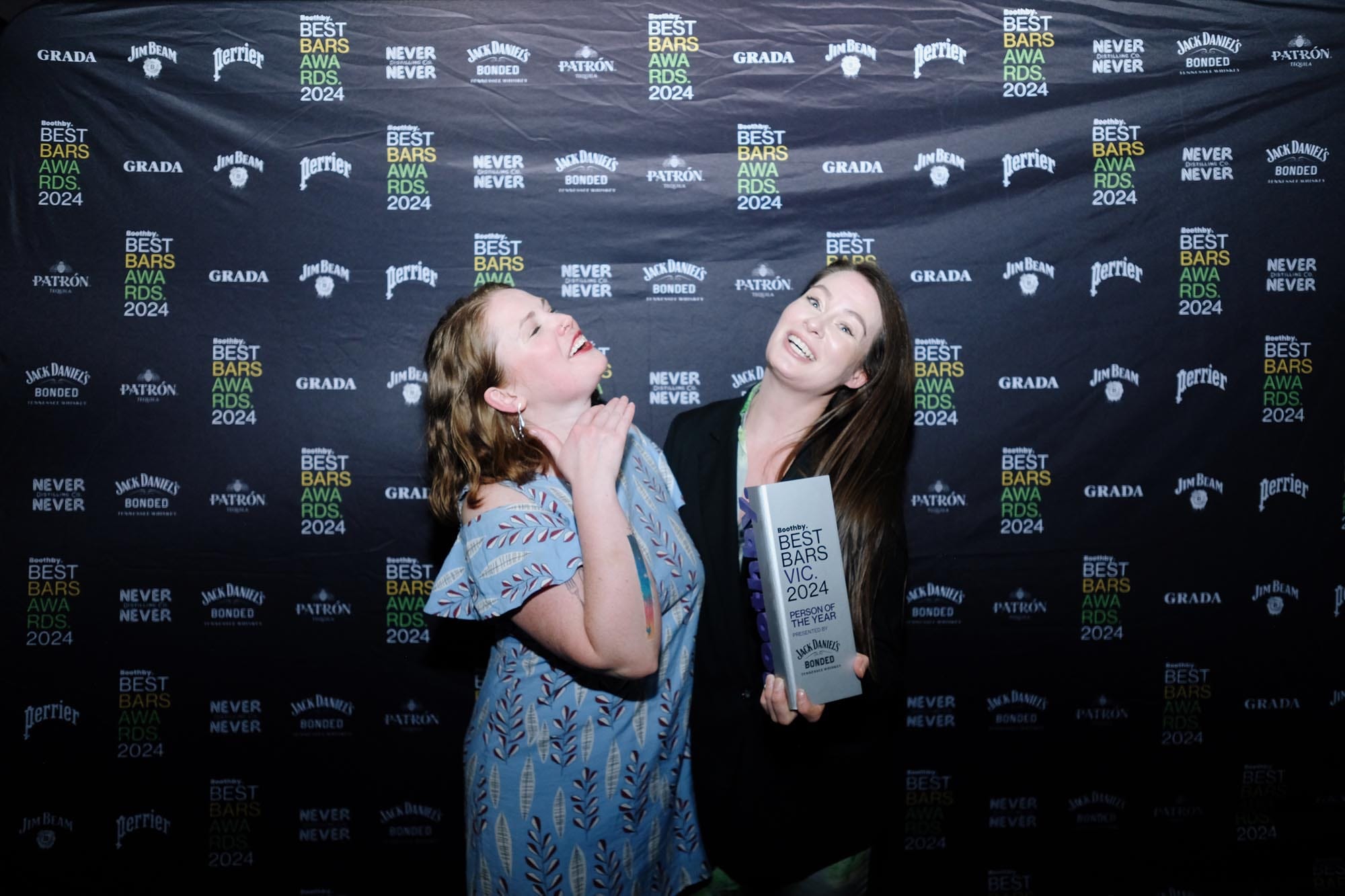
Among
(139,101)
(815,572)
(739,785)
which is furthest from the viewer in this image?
(139,101)

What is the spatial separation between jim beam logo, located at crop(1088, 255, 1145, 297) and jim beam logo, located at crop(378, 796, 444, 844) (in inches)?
94.8

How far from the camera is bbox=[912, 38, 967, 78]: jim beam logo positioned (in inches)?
90.0

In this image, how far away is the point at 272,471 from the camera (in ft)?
7.50

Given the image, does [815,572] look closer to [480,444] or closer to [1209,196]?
[480,444]

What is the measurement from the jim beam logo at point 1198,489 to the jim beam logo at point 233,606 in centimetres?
264

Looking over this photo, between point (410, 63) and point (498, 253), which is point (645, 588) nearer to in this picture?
point (498, 253)

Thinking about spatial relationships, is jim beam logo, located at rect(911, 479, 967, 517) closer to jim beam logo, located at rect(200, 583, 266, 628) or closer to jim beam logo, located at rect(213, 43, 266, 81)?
jim beam logo, located at rect(200, 583, 266, 628)

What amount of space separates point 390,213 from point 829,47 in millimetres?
1312

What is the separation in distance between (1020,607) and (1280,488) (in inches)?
32.8

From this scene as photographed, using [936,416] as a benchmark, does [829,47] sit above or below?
above

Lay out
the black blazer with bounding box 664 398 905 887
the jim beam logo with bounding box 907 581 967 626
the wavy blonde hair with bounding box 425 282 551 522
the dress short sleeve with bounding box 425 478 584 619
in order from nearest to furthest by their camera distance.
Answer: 1. the dress short sleeve with bounding box 425 478 584 619
2. the wavy blonde hair with bounding box 425 282 551 522
3. the black blazer with bounding box 664 398 905 887
4. the jim beam logo with bounding box 907 581 967 626

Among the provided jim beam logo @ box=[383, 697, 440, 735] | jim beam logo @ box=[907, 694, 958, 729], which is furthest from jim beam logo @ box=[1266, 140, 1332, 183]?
jim beam logo @ box=[383, 697, 440, 735]

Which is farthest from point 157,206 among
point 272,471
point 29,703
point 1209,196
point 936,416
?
point 1209,196

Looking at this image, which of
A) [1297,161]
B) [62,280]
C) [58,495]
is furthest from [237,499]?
[1297,161]
